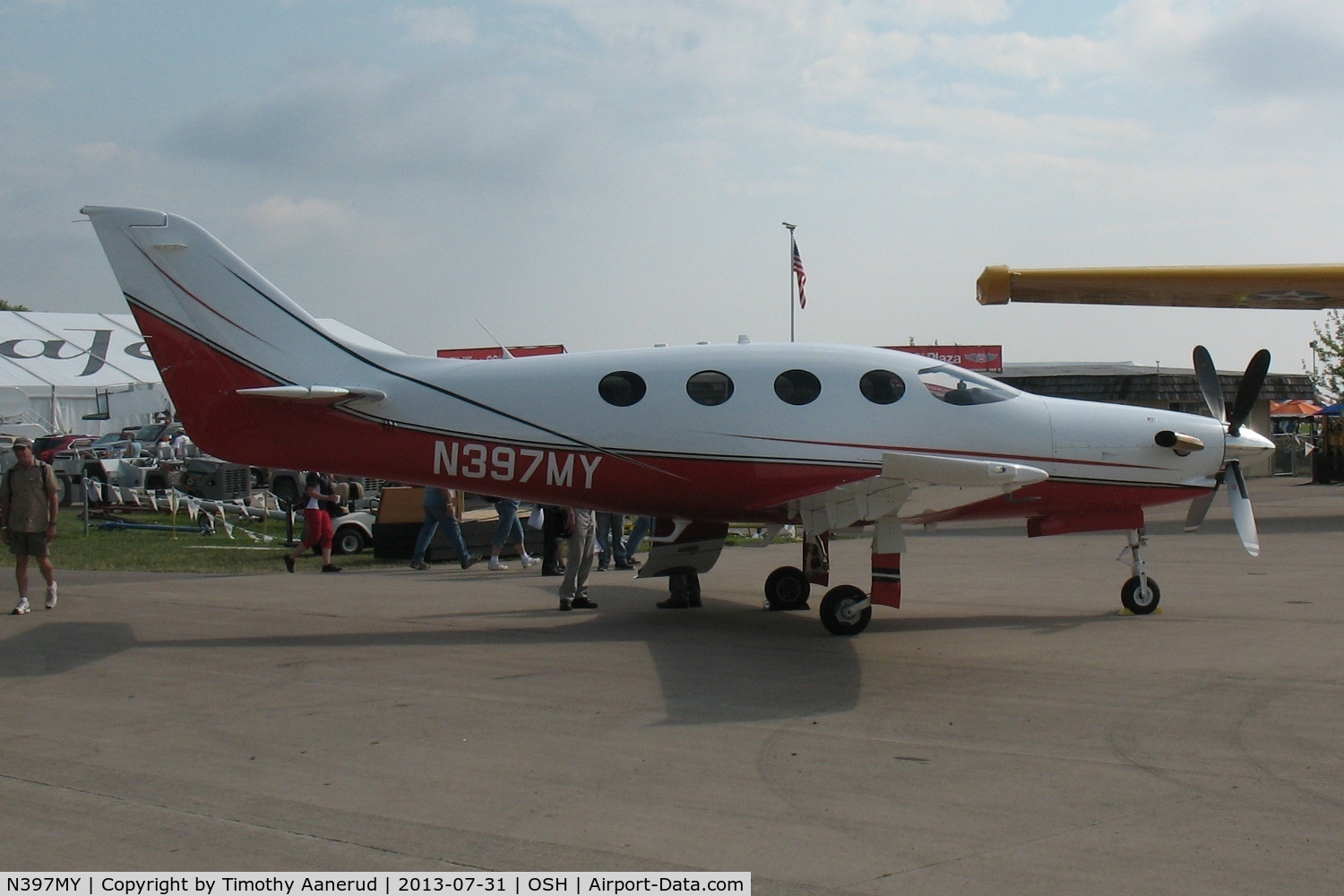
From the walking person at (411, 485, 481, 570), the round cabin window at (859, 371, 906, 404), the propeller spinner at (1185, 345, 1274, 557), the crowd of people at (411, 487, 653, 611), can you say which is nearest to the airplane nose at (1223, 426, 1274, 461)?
the propeller spinner at (1185, 345, 1274, 557)

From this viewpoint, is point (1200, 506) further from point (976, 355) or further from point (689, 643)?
point (976, 355)

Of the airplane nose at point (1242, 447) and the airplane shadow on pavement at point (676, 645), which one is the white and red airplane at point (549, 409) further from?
the airplane shadow on pavement at point (676, 645)

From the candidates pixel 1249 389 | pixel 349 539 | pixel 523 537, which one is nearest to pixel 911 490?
pixel 1249 389

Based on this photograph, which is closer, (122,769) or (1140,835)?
(1140,835)

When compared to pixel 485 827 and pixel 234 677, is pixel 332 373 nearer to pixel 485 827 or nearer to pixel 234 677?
pixel 234 677

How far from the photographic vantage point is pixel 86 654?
999 centimetres

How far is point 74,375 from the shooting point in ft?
160

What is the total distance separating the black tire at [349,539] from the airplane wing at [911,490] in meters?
11.2

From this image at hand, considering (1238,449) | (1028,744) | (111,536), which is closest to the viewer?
(1028,744)

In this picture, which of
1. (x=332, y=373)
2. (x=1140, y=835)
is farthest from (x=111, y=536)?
(x=1140, y=835)

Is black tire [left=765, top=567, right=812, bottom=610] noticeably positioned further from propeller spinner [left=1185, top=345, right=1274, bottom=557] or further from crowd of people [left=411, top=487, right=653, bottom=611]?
propeller spinner [left=1185, top=345, right=1274, bottom=557]

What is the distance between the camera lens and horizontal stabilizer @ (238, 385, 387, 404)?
36.0ft

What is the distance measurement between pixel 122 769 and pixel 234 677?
2684mm

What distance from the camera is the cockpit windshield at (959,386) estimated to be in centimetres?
1142
